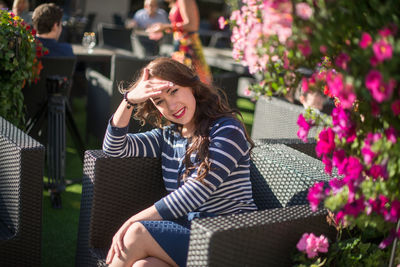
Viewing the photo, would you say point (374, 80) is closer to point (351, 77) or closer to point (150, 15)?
point (351, 77)

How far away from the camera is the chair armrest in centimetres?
142

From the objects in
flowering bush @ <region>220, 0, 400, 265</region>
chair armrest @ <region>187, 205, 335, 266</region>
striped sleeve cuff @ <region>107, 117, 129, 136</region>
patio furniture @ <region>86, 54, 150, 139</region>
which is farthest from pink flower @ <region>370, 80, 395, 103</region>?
patio furniture @ <region>86, 54, 150, 139</region>

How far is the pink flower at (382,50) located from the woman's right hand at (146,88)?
3.29 feet

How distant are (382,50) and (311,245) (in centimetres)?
73

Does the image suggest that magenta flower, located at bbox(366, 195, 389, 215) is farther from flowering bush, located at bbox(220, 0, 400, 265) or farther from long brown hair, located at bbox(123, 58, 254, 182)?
long brown hair, located at bbox(123, 58, 254, 182)

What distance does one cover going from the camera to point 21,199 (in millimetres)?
2029

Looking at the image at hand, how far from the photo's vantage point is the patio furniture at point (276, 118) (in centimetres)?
343

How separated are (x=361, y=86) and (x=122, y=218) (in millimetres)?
1293

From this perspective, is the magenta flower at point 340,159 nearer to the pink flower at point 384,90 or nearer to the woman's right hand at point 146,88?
the pink flower at point 384,90

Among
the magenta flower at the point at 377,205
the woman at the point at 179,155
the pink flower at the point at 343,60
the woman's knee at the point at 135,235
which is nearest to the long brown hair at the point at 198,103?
the woman at the point at 179,155

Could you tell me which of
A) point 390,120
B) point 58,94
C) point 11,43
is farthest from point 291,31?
point 58,94

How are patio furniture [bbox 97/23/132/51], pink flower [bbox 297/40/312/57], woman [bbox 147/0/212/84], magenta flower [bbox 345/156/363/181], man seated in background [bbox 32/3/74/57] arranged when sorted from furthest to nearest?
patio furniture [bbox 97/23/132/51]
woman [bbox 147/0/212/84]
man seated in background [bbox 32/3/74/57]
magenta flower [bbox 345/156/363/181]
pink flower [bbox 297/40/312/57]

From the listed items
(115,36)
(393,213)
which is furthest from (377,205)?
(115,36)

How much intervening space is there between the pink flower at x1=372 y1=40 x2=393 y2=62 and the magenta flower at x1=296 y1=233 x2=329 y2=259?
0.71 meters
